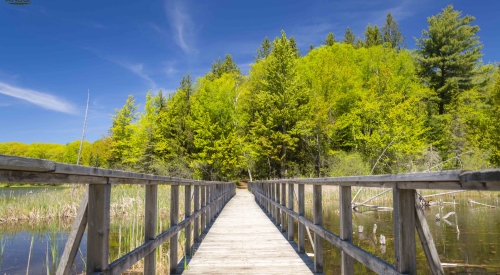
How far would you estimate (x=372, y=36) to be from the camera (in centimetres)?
4734

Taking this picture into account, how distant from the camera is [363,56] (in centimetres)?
3956

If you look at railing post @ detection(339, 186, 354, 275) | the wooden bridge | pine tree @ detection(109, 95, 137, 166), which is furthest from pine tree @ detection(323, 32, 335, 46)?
railing post @ detection(339, 186, 354, 275)

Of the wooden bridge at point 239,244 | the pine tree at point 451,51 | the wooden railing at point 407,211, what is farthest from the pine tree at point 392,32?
the wooden railing at point 407,211

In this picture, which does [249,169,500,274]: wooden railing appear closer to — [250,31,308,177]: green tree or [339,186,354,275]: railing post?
[339,186,354,275]: railing post

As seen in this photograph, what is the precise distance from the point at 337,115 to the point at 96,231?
114 ft

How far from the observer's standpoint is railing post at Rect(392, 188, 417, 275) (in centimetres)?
207

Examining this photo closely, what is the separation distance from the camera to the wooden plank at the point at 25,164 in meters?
1.22

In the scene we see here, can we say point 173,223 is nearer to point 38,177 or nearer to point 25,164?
point 38,177

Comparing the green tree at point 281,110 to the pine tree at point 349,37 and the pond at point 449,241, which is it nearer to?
the pond at point 449,241

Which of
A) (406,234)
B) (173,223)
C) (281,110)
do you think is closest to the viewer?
(406,234)

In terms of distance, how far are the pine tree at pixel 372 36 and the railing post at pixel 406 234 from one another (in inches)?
1908

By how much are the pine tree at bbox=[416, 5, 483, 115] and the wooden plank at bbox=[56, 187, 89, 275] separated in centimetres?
3862

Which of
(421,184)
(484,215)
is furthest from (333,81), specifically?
(421,184)

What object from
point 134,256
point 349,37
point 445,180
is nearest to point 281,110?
point 349,37
